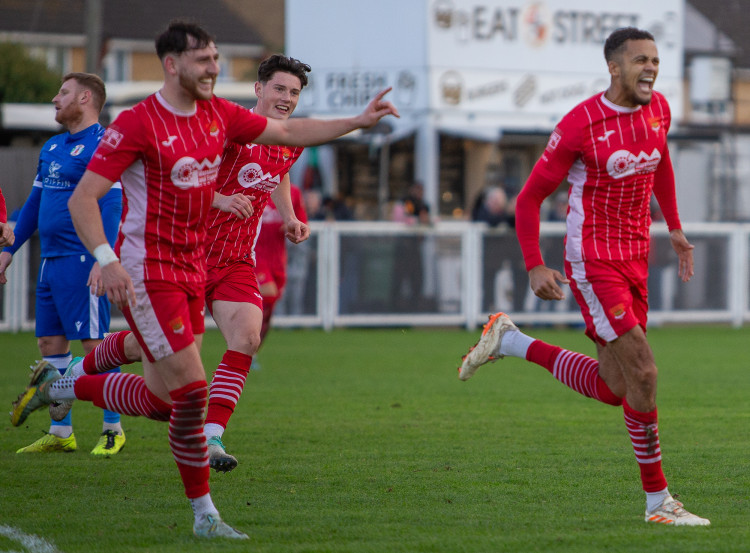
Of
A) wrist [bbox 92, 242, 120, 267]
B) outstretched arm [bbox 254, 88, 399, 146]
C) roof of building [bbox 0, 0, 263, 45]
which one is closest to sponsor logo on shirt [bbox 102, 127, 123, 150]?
wrist [bbox 92, 242, 120, 267]

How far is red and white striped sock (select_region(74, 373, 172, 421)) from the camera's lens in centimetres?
523

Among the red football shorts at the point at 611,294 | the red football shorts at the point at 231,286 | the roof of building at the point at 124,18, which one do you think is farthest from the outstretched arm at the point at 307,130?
the roof of building at the point at 124,18

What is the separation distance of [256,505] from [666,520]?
1.93 metres

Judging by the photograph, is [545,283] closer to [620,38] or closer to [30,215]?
[620,38]

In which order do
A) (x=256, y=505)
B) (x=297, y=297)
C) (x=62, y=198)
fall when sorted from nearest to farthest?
(x=256, y=505) → (x=62, y=198) → (x=297, y=297)

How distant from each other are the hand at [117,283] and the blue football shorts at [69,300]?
107 inches

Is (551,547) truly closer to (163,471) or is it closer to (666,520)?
(666,520)

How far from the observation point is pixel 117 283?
181 inches

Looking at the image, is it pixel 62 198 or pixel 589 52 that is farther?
pixel 589 52

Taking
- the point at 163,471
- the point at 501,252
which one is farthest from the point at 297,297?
the point at 163,471

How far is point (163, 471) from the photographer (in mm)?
6570

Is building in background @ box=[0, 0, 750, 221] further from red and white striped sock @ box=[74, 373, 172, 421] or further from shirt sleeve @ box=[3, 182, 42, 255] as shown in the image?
red and white striped sock @ box=[74, 373, 172, 421]

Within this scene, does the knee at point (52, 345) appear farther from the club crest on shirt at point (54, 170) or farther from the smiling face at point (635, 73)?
the smiling face at point (635, 73)

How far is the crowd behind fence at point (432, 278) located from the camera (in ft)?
59.1
